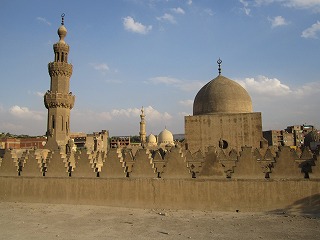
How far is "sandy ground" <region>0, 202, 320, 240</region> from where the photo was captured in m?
6.09

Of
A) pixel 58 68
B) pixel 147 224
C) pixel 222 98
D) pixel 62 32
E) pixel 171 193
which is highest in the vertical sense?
pixel 62 32

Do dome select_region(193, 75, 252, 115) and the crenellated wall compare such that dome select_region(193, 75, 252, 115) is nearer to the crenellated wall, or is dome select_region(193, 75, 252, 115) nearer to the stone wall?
the crenellated wall

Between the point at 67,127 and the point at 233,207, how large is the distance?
84.8ft

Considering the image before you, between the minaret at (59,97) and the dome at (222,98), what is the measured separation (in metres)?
18.0

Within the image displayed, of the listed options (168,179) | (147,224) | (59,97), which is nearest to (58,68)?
(59,97)

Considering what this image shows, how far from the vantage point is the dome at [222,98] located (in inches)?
634

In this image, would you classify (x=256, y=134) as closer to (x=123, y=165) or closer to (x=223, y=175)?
(x=223, y=175)

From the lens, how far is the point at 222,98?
635 inches

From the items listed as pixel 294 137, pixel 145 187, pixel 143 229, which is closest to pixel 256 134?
pixel 145 187

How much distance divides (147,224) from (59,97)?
25.3m

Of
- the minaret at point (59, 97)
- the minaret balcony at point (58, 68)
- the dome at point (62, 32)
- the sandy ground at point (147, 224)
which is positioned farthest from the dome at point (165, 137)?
the sandy ground at point (147, 224)

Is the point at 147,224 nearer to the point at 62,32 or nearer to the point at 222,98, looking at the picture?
the point at 222,98

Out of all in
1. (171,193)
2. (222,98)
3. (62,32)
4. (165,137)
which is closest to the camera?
(171,193)

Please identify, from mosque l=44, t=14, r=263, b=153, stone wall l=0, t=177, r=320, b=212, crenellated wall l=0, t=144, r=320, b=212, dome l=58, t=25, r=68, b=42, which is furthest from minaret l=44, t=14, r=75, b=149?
stone wall l=0, t=177, r=320, b=212
